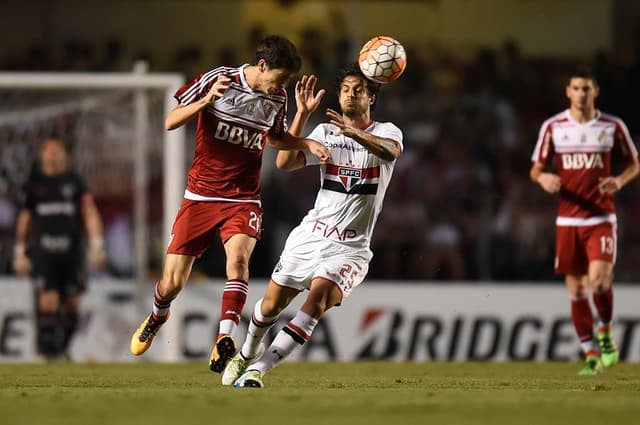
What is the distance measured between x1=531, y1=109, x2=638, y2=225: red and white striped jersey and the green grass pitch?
1420 millimetres

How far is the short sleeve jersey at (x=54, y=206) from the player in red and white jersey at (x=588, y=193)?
5676mm

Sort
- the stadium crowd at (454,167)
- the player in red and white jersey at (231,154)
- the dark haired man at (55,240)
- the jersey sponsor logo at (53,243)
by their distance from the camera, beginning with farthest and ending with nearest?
the stadium crowd at (454,167), the jersey sponsor logo at (53,243), the dark haired man at (55,240), the player in red and white jersey at (231,154)

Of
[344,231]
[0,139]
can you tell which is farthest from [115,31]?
[344,231]

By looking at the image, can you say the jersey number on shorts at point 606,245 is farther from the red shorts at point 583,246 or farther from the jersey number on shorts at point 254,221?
the jersey number on shorts at point 254,221

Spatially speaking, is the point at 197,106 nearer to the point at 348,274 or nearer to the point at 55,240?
the point at 348,274

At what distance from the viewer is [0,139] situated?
16.2m

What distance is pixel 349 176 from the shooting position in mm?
9219

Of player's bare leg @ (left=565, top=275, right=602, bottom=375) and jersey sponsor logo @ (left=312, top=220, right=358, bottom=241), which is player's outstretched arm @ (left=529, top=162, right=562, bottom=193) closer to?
player's bare leg @ (left=565, top=275, right=602, bottom=375)

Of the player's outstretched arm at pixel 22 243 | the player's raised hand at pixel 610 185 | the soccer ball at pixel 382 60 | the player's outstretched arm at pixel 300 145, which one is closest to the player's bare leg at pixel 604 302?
the player's raised hand at pixel 610 185

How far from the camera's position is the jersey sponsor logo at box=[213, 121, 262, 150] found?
9.62m

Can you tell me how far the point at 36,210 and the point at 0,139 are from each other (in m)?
1.50

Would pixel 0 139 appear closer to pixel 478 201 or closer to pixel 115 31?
pixel 115 31

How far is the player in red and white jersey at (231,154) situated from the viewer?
9.25 metres

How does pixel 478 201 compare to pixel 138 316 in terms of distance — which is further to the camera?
pixel 478 201
